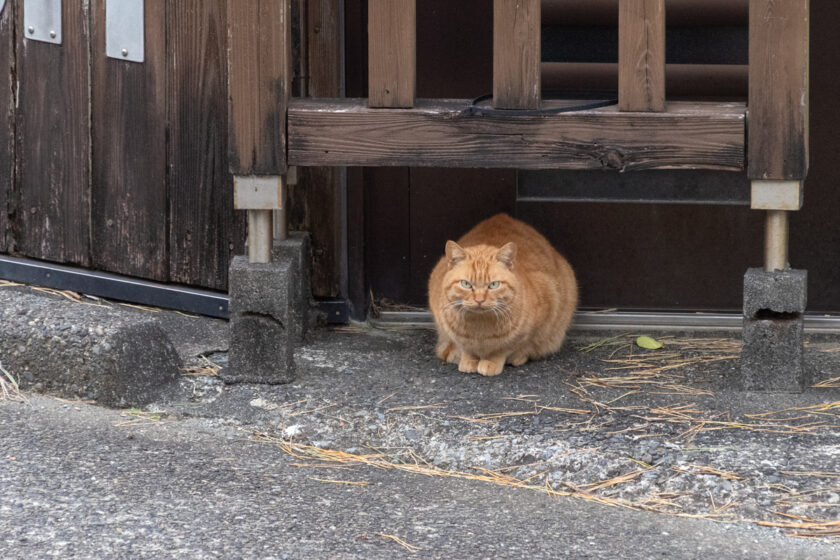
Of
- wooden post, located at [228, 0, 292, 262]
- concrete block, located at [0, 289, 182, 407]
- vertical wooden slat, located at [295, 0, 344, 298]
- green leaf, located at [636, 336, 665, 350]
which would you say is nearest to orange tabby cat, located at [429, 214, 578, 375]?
green leaf, located at [636, 336, 665, 350]

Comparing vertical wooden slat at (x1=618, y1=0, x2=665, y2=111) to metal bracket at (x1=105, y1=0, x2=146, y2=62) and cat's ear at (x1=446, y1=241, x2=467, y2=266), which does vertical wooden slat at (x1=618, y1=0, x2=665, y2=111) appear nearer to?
cat's ear at (x1=446, y1=241, x2=467, y2=266)

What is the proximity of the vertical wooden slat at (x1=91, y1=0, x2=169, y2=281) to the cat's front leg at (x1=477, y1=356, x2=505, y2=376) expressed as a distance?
1.45m

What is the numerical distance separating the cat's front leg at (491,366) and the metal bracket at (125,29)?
1831 mm

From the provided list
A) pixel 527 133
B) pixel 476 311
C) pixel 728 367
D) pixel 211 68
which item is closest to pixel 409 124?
pixel 527 133

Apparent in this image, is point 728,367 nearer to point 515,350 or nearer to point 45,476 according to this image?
point 515,350

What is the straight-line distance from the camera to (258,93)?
3.64m

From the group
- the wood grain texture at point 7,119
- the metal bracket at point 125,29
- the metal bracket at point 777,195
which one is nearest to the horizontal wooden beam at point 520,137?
the metal bracket at point 777,195

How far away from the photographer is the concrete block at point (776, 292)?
353cm

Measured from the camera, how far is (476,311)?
4113 millimetres

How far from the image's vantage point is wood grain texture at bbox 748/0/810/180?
3441 mm

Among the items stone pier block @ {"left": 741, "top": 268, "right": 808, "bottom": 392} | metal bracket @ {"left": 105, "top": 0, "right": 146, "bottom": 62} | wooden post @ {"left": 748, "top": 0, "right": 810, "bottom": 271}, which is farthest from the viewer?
metal bracket @ {"left": 105, "top": 0, "right": 146, "bottom": 62}

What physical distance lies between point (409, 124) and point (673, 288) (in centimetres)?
165

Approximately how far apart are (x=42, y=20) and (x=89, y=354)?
1.67 metres

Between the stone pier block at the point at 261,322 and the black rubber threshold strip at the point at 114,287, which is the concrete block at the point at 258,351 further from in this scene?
the black rubber threshold strip at the point at 114,287
